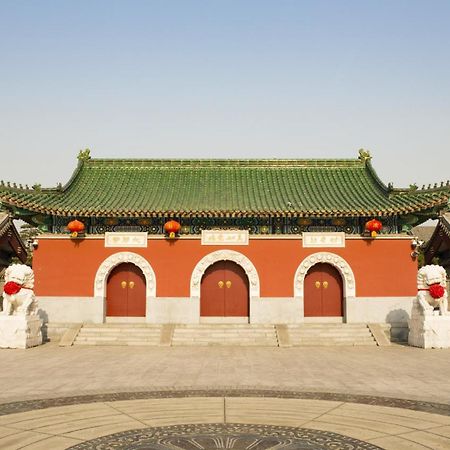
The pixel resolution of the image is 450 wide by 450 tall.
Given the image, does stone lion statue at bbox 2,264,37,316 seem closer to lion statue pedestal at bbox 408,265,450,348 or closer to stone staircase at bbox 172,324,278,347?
stone staircase at bbox 172,324,278,347

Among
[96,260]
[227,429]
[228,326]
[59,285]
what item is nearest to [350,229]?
[228,326]

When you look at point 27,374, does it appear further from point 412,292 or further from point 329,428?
point 412,292

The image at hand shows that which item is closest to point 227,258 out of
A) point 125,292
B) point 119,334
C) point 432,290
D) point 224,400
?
point 125,292

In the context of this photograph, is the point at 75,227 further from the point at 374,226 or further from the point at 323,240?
the point at 374,226

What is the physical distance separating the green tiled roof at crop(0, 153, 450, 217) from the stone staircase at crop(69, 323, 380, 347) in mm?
3803

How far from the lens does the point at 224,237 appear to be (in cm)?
1870

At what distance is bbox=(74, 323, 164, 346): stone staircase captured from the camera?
1642 centimetres

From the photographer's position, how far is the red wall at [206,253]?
60.5 feet

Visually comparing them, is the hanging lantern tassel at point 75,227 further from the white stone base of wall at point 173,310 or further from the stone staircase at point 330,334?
the stone staircase at point 330,334

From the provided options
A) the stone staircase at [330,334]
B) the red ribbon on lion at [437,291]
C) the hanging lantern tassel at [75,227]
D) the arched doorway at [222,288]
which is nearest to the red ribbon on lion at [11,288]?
the hanging lantern tassel at [75,227]

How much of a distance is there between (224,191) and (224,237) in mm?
2271

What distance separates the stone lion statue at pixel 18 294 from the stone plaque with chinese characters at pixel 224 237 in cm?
603

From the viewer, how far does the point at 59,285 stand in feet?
60.5

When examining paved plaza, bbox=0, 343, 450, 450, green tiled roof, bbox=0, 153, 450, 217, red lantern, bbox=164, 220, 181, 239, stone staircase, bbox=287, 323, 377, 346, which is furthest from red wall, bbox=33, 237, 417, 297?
paved plaza, bbox=0, 343, 450, 450
